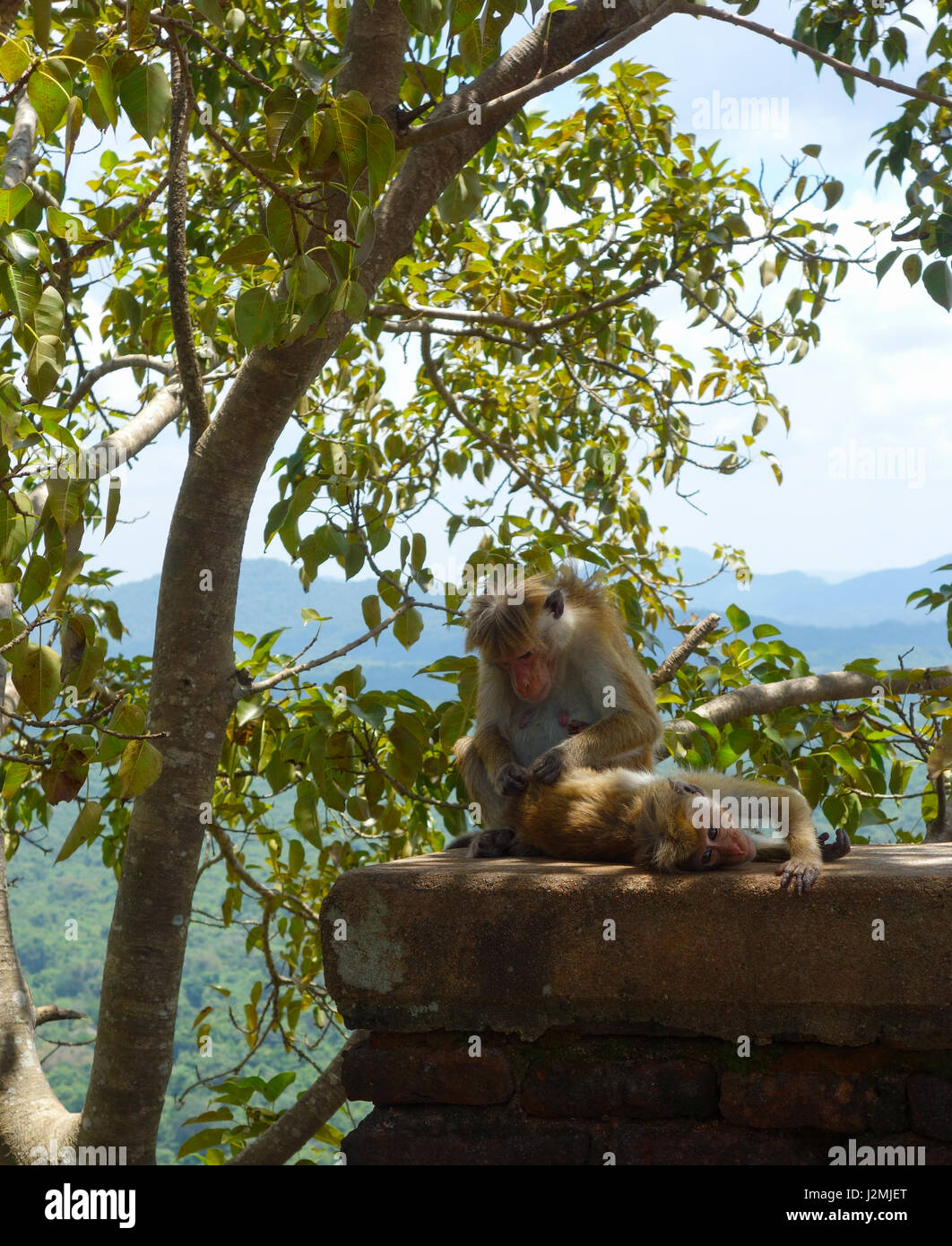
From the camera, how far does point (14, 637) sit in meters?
2.46

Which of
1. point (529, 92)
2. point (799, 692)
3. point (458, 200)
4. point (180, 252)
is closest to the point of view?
point (529, 92)

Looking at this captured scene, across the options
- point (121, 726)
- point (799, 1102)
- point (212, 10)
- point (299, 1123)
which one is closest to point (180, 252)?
point (212, 10)

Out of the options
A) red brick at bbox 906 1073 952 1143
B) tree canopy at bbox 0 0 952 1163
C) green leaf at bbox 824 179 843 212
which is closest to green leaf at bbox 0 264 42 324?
tree canopy at bbox 0 0 952 1163

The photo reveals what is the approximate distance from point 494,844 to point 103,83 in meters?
2.02

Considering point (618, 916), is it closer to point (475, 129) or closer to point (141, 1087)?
point (141, 1087)

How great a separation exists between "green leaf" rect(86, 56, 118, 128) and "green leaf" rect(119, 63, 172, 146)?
0.40 feet

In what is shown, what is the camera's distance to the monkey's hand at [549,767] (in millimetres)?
3004

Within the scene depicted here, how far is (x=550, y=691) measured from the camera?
3541mm

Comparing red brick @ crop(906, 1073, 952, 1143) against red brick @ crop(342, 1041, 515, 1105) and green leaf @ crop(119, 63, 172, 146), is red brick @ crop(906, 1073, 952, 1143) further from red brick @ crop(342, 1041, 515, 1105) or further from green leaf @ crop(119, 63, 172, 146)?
green leaf @ crop(119, 63, 172, 146)

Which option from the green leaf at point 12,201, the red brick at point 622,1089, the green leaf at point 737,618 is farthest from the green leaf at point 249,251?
the green leaf at point 737,618

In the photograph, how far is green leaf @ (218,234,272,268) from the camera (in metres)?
2.20

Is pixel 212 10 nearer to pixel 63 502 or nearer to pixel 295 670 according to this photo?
pixel 63 502
